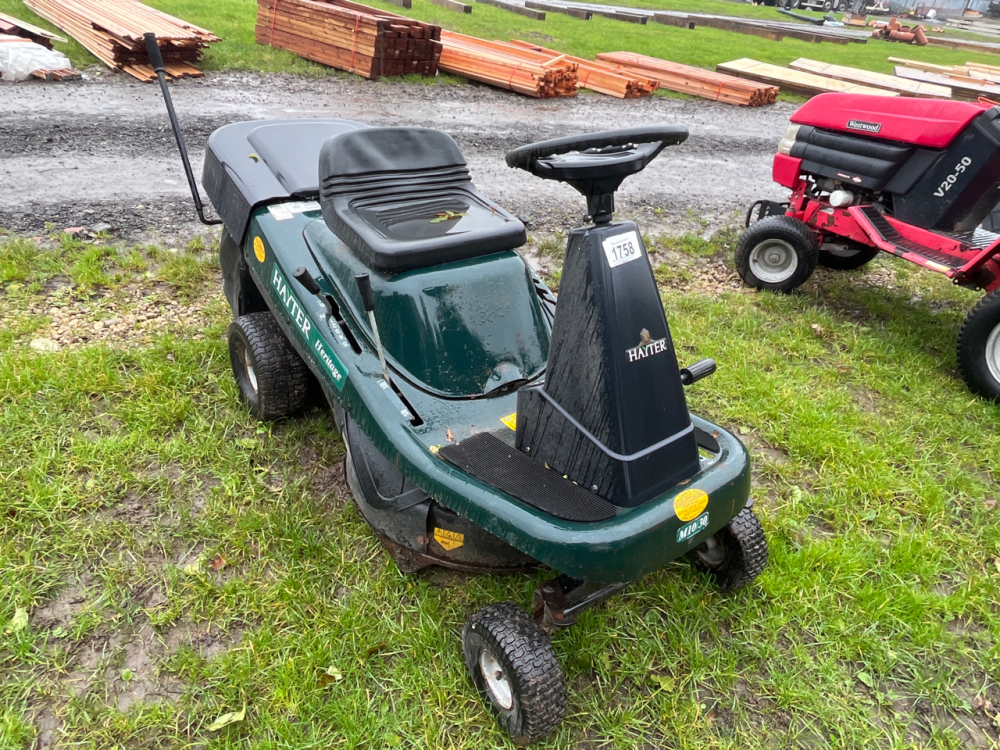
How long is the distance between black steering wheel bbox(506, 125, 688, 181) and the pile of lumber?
7.34m

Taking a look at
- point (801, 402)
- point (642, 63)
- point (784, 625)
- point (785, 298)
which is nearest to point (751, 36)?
point (642, 63)

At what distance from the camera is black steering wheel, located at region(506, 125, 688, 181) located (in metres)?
1.67

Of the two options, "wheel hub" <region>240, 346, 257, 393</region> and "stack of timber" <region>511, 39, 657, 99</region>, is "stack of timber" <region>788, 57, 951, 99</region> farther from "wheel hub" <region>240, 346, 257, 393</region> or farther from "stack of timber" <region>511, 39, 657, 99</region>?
Answer: "wheel hub" <region>240, 346, 257, 393</region>

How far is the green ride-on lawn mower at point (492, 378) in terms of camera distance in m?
1.75

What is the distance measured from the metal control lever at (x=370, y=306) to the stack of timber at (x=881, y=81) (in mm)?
12391

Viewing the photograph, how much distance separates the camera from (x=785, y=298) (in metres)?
4.53

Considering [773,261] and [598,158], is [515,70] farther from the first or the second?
[598,158]

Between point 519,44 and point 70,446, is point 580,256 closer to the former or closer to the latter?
point 70,446

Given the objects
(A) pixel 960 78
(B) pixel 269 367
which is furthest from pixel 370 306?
(A) pixel 960 78

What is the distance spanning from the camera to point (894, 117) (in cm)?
404

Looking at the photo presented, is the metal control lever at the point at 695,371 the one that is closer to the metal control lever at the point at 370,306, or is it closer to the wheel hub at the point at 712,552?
the wheel hub at the point at 712,552

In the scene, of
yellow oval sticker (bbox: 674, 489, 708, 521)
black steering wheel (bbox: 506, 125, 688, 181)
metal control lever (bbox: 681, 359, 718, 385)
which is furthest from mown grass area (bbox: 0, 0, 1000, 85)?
yellow oval sticker (bbox: 674, 489, 708, 521)

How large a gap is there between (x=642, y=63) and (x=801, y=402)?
9559 millimetres

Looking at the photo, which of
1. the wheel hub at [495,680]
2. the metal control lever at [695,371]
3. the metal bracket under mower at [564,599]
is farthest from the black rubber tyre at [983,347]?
the wheel hub at [495,680]
